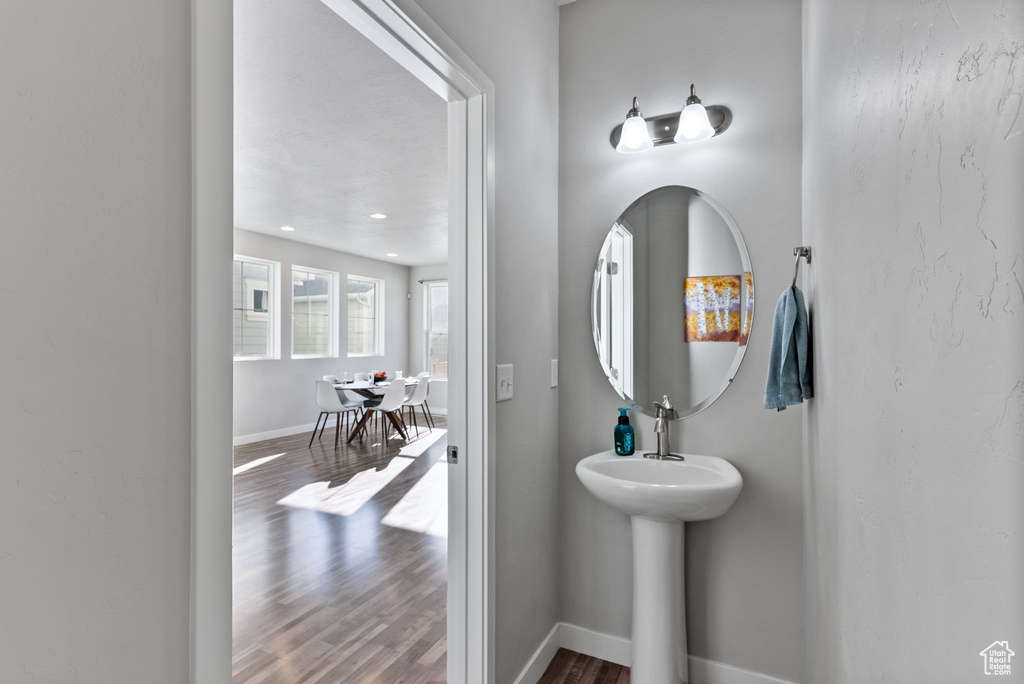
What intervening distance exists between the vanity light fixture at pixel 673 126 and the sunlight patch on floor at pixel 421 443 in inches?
174

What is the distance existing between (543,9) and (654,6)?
43 centimetres

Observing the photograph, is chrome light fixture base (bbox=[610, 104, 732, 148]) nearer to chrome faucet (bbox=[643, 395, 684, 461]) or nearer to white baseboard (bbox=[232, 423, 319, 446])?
chrome faucet (bbox=[643, 395, 684, 461])

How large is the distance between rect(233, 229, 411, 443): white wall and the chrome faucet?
17.5 ft

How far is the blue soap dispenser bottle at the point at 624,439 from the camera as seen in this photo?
1920 millimetres

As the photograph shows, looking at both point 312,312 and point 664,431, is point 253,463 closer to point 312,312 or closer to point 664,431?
point 312,312

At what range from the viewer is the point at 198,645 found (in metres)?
0.72

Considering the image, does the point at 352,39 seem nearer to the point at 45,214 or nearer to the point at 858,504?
the point at 45,214

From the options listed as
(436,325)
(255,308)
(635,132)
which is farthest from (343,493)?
(436,325)

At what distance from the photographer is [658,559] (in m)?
1.74

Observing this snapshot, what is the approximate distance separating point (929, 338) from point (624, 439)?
4.70ft

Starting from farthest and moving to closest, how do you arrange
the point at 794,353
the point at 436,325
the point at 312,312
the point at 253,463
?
1. the point at 436,325
2. the point at 312,312
3. the point at 253,463
4. the point at 794,353

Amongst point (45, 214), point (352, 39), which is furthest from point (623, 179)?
point (45, 214)

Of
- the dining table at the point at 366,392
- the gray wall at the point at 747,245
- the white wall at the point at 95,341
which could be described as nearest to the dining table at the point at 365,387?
the dining table at the point at 366,392

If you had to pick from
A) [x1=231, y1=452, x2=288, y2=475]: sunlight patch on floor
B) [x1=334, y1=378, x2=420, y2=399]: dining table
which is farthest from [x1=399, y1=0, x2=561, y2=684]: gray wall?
[x1=334, y1=378, x2=420, y2=399]: dining table
